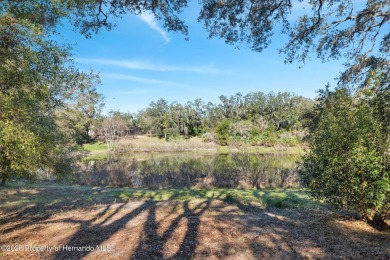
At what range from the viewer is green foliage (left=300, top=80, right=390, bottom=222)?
17.1 ft

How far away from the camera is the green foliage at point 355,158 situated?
5.23 m

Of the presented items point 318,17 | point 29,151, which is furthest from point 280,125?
point 29,151

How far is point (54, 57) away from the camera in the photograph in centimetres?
596

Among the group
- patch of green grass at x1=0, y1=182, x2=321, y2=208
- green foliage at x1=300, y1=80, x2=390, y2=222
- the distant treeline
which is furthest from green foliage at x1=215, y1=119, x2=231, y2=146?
green foliage at x1=300, y1=80, x2=390, y2=222

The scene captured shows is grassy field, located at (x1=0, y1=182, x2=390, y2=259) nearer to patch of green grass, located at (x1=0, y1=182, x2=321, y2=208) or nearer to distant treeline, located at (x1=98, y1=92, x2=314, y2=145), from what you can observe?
patch of green grass, located at (x1=0, y1=182, x2=321, y2=208)

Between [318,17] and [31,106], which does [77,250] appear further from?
[318,17]

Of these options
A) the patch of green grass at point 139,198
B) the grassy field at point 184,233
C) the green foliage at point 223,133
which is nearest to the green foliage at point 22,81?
the grassy field at point 184,233

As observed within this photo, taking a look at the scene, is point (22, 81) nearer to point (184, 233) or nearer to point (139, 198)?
point (184, 233)

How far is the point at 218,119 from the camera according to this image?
7125cm

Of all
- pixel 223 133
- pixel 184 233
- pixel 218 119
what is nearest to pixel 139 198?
pixel 184 233

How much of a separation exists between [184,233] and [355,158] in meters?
3.79

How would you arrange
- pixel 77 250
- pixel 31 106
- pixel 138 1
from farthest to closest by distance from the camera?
pixel 138 1, pixel 31 106, pixel 77 250

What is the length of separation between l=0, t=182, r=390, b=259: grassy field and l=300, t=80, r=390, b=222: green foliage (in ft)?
2.38

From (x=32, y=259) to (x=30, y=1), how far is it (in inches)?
200
